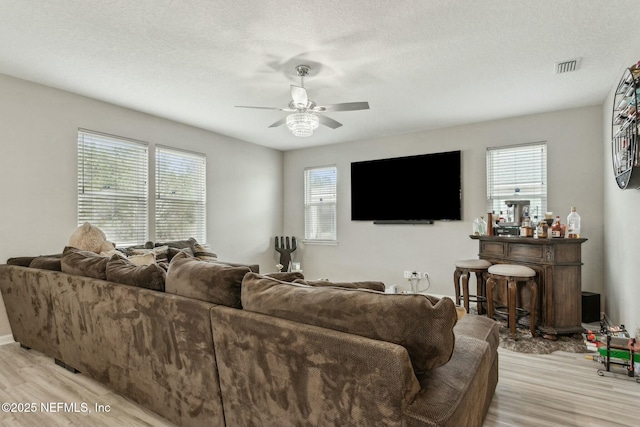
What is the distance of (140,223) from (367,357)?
4169 millimetres

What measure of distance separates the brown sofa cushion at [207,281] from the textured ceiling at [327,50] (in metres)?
1.74

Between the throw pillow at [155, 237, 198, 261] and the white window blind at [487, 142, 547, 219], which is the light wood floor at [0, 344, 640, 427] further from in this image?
the white window blind at [487, 142, 547, 219]

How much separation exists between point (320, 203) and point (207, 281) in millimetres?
4818

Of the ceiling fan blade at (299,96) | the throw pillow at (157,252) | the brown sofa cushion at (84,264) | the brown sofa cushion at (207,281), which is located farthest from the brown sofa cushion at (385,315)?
the throw pillow at (157,252)

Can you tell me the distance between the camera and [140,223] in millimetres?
4445

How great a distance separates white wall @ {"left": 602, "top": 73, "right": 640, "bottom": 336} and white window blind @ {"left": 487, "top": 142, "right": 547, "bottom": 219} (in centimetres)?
65

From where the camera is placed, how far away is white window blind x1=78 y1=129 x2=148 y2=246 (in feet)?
12.9

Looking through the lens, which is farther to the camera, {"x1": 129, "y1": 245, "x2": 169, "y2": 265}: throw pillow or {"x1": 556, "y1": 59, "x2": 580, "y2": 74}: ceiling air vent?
{"x1": 129, "y1": 245, "x2": 169, "y2": 265}: throw pillow

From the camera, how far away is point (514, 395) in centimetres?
229

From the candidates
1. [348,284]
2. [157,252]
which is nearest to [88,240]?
[157,252]

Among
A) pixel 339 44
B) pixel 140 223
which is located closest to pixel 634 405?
pixel 339 44

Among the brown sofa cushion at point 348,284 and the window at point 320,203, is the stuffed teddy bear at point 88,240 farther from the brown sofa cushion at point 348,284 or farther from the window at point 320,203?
the window at point 320,203

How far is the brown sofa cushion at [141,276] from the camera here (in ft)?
6.55

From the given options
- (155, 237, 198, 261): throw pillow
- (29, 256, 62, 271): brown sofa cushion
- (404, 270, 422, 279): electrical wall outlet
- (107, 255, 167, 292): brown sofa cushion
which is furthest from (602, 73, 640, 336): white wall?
(155, 237, 198, 261): throw pillow
